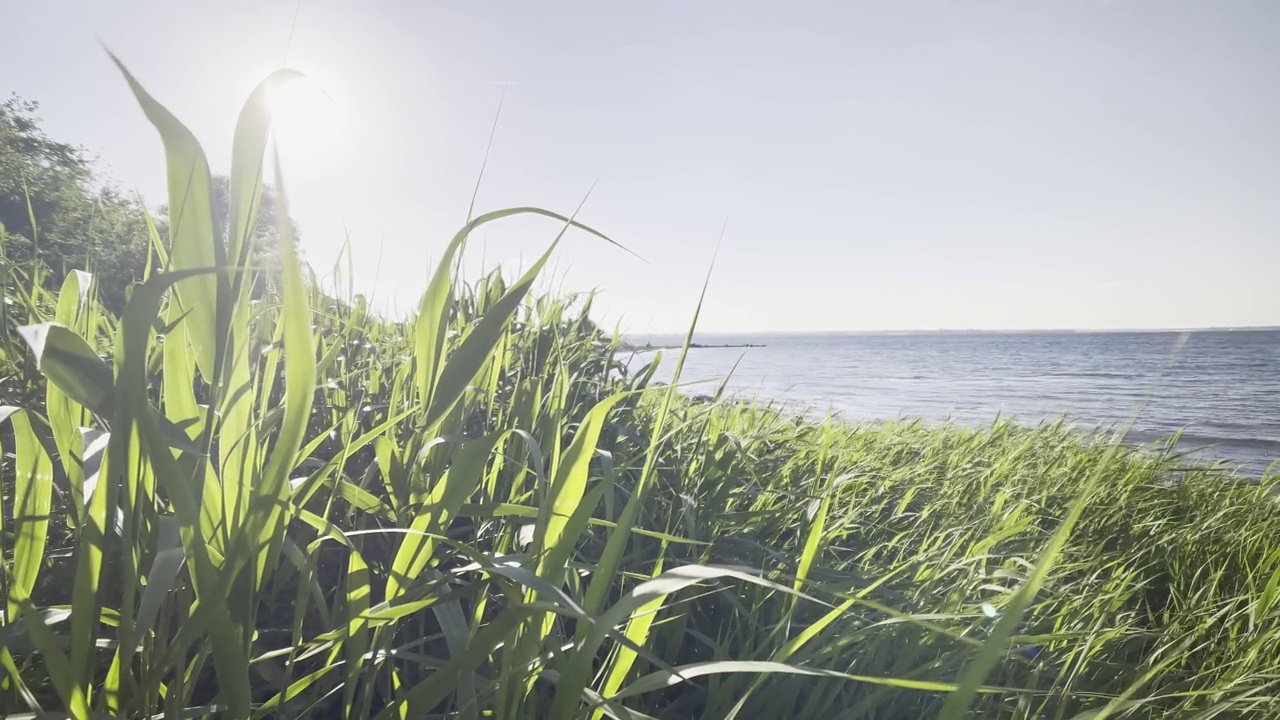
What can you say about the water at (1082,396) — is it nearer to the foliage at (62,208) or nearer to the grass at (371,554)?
the grass at (371,554)

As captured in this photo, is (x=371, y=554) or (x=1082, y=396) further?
(x=1082, y=396)

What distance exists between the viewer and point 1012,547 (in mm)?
2023

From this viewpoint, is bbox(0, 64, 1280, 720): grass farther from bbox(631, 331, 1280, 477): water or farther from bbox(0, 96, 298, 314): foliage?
bbox(0, 96, 298, 314): foliage

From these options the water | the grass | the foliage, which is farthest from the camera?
the water

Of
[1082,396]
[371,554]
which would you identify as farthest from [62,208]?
[1082,396]

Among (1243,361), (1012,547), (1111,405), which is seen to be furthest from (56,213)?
(1243,361)

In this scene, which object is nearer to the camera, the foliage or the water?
the foliage

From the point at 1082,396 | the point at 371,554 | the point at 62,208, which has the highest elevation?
the point at 62,208

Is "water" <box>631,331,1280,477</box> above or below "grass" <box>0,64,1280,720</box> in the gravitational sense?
below

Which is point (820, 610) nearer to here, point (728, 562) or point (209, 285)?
point (728, 562)

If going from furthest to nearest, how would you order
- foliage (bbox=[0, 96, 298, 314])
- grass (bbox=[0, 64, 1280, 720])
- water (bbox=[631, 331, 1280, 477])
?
1. water (bbox=[631, 331, 1280, 477])
2. foliage (bbox=[0, 96, 298, 314])
3. grass (bbox=[0, 64, 1280, 720])

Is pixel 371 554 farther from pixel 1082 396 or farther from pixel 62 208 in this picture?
pixel 1082 396

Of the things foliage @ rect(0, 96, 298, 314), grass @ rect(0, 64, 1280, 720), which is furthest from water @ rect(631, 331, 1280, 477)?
foliage @ rect(0, 96, 298, 314)

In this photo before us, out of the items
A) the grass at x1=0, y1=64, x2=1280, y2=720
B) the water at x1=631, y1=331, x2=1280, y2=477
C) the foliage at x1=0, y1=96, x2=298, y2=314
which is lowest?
the water at x1=631, y1=331, x2=1280, y2=477
